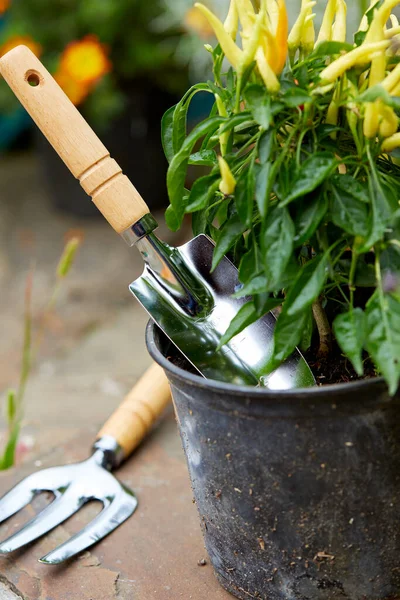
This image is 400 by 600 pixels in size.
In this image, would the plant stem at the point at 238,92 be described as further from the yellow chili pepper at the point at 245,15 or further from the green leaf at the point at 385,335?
the green leaf at the point at 385,335

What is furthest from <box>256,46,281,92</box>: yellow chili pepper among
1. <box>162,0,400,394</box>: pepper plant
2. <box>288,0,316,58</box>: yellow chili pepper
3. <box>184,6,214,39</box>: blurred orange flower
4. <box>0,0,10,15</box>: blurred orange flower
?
<box>0,0,10,15</box>: blurred orange flower

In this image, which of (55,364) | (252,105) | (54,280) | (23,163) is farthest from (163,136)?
(23,163)

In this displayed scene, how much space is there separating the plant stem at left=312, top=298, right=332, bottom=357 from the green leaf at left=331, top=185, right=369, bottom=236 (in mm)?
177

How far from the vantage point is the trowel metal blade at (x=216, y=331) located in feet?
3.10

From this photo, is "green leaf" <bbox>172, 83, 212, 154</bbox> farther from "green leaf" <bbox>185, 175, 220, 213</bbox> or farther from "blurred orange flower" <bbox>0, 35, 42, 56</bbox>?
"blurred orange flower" <bbox>0, 35, 42, 56</bbox>

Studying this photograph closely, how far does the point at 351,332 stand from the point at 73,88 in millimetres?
2265

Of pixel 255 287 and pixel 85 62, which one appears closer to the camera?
pixel 255 287

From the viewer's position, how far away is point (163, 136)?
3.24 feet

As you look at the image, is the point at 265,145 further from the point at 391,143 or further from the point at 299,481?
the point at 299,481

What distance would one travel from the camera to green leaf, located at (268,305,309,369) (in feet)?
2.60

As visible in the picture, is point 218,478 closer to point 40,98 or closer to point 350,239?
point 350,239

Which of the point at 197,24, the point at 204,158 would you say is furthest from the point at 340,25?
the point at 197,24

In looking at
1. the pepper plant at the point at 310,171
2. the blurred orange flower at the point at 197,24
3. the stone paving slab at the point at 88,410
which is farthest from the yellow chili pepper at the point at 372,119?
the blurred orange flower at the point at 197,24

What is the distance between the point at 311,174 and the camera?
0.76 metres
